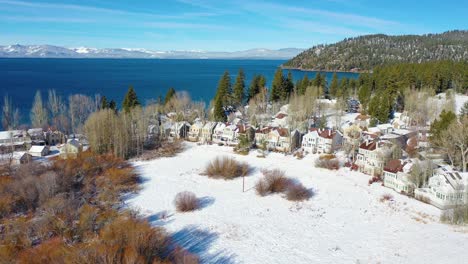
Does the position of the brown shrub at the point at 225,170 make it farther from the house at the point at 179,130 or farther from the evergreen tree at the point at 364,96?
the evergreen tree at the point at 364,96

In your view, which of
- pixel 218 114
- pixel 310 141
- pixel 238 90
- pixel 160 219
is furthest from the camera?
pixel 238 90

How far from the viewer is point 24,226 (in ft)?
67.6

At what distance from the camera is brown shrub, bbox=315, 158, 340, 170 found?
34875 mm

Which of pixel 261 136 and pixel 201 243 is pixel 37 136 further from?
pixel 201 243

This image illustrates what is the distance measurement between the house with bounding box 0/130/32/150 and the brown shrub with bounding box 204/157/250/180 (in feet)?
72.8

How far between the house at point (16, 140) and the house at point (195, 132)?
18.8m

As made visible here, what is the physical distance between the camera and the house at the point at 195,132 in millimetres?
47000

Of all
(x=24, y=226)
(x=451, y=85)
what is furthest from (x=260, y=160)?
(x=451, y=85)

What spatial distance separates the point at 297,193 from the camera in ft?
93.8

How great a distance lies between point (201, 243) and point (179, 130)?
27.9 meters

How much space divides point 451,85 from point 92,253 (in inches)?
2864

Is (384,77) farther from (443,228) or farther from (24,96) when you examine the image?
(24,96)

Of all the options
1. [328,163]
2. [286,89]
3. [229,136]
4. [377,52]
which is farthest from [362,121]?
[377,52]

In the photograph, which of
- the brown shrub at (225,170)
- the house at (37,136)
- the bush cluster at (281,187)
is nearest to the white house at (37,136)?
the house at (37,136)
